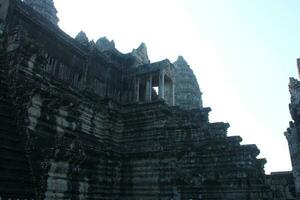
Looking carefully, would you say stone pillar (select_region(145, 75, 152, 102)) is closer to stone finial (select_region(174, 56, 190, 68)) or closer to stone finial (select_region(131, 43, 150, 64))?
stone finial (select_region(131, 43, 150, 64))

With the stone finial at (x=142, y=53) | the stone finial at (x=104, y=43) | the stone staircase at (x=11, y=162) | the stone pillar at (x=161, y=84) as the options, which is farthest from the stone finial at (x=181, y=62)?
the stone staircase at (x=11, y=162)

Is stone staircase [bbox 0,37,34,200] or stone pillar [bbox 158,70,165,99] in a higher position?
stone pillar [bbox 158,70,165,99]

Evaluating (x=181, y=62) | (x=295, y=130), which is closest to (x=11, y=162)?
(x=295, y=130)

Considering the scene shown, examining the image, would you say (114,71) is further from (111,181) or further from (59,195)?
(59,195)

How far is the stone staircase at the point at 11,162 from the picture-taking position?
868cm

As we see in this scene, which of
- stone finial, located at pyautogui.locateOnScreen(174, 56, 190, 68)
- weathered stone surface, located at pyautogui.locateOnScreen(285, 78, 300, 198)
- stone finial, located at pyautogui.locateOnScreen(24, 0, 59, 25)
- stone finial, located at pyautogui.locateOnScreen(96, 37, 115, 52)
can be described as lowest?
weathered stone surface, located at pyautogui.locateOnScreen(285, 78, 300, 198)

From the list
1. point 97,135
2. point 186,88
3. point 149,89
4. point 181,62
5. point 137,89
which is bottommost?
point 97,135

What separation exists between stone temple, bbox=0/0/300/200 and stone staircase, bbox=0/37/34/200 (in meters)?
0.04

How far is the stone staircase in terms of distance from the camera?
8.68m

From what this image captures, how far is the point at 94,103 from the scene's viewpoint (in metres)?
18.7

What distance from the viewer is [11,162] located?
9.34m

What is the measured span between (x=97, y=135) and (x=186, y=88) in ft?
99.6

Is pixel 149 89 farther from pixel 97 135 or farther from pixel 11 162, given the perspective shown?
pixel 11 162

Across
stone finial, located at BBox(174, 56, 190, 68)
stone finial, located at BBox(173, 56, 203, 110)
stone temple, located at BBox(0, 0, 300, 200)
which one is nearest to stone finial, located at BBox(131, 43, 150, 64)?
stone temple, located at BBox(0, 0, 300, 200)
